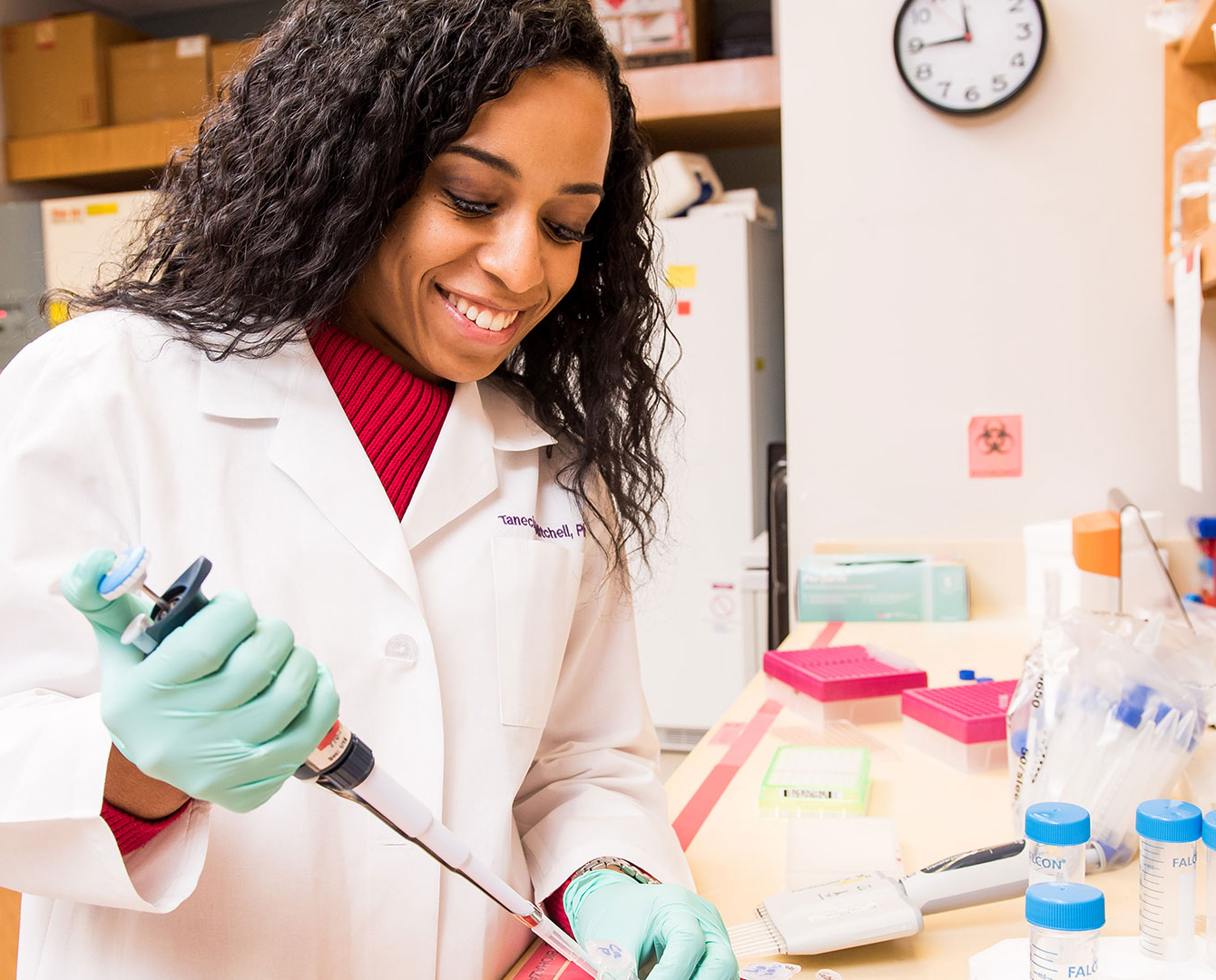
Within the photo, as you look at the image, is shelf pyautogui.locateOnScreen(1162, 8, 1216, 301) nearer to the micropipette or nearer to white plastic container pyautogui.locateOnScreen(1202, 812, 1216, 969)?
white plastic container pyautogui.locateOnScreen(1202, 812, 1216, 969)

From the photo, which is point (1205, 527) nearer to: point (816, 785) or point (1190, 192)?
point (1190, 192)

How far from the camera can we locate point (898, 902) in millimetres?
912

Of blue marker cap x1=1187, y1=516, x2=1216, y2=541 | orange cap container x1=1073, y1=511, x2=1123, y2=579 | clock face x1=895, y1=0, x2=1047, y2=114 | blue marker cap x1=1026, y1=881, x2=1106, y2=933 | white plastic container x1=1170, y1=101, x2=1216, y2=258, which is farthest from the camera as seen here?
clock face x1=895, y1=0, x2=1047, y2=114

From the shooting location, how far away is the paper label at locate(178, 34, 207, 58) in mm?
3785

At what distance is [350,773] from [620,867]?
14.5 inches

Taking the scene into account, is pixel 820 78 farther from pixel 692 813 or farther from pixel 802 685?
pixel 692 813

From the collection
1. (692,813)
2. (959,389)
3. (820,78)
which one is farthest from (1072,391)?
(692,813)

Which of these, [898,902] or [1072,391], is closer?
[898,902]

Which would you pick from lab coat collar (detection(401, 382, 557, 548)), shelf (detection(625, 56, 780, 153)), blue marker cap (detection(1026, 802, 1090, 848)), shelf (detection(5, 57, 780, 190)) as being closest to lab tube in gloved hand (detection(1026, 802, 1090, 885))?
blue marker cap (detection(1026, 802, 1090, 848))

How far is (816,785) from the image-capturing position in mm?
1260

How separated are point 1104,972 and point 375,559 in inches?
24.5

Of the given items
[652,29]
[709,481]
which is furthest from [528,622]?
[652,29]

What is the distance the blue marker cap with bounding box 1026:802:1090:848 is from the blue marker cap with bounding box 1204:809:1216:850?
0.26 ft

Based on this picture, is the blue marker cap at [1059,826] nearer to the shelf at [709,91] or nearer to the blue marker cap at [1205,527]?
the blue marker cap at [1205,527]
